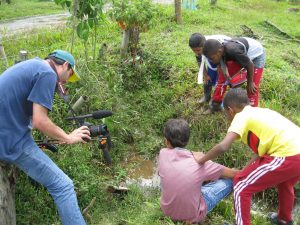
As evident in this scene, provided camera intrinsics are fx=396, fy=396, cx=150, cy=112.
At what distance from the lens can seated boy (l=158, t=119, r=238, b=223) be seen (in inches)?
134

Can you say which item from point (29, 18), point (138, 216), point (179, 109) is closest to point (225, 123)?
point (179, 109)

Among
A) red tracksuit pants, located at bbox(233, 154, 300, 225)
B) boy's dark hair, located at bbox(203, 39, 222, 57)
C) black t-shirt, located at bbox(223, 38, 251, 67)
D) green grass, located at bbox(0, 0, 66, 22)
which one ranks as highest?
boy's dark hair, located at bbox(203, 39, 222, 57)

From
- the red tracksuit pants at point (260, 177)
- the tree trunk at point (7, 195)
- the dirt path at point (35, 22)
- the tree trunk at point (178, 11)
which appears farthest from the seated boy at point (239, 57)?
the dirt path at point (35, 22)

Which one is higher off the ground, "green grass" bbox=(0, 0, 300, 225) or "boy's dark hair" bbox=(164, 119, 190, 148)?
"boy's dark hair" bbox=(164, 119, 190, 148)

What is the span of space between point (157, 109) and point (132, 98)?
1.63 feet

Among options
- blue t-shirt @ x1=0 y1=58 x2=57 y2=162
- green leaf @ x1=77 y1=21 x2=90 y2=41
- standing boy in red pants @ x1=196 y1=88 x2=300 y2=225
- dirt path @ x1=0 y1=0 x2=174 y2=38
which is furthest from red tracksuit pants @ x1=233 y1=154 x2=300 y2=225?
dirt path @ x1=0 y1=0 x2=174 y2=38

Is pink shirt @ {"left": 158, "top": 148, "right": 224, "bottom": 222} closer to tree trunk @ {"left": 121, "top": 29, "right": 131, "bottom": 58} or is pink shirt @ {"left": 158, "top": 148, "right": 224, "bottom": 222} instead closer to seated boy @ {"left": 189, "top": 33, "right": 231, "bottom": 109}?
seated boy @ {"left": 189, "top": 33, "right": 231, "bottom": 109}

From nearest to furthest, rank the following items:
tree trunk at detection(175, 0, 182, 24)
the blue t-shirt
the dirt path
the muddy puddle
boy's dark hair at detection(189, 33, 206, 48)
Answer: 1. the blue t-shirt
2. boy's dark hair at detection(189, 33, 206, 48)
3. the muddy puddle
4. tree trunk at detection(175, 0, 182, 24)
5. the dirt path

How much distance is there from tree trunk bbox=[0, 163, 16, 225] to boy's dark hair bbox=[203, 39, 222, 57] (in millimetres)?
2480

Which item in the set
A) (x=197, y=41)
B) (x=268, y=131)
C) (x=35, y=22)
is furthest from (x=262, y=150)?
(x=35, y=22)

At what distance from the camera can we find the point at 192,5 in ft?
39.6

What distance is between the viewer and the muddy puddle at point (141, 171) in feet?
16.1

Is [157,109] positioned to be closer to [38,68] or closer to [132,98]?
[132,98]

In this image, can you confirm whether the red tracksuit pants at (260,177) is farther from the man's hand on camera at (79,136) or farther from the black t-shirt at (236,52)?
the black t-shirt at (236,52)
